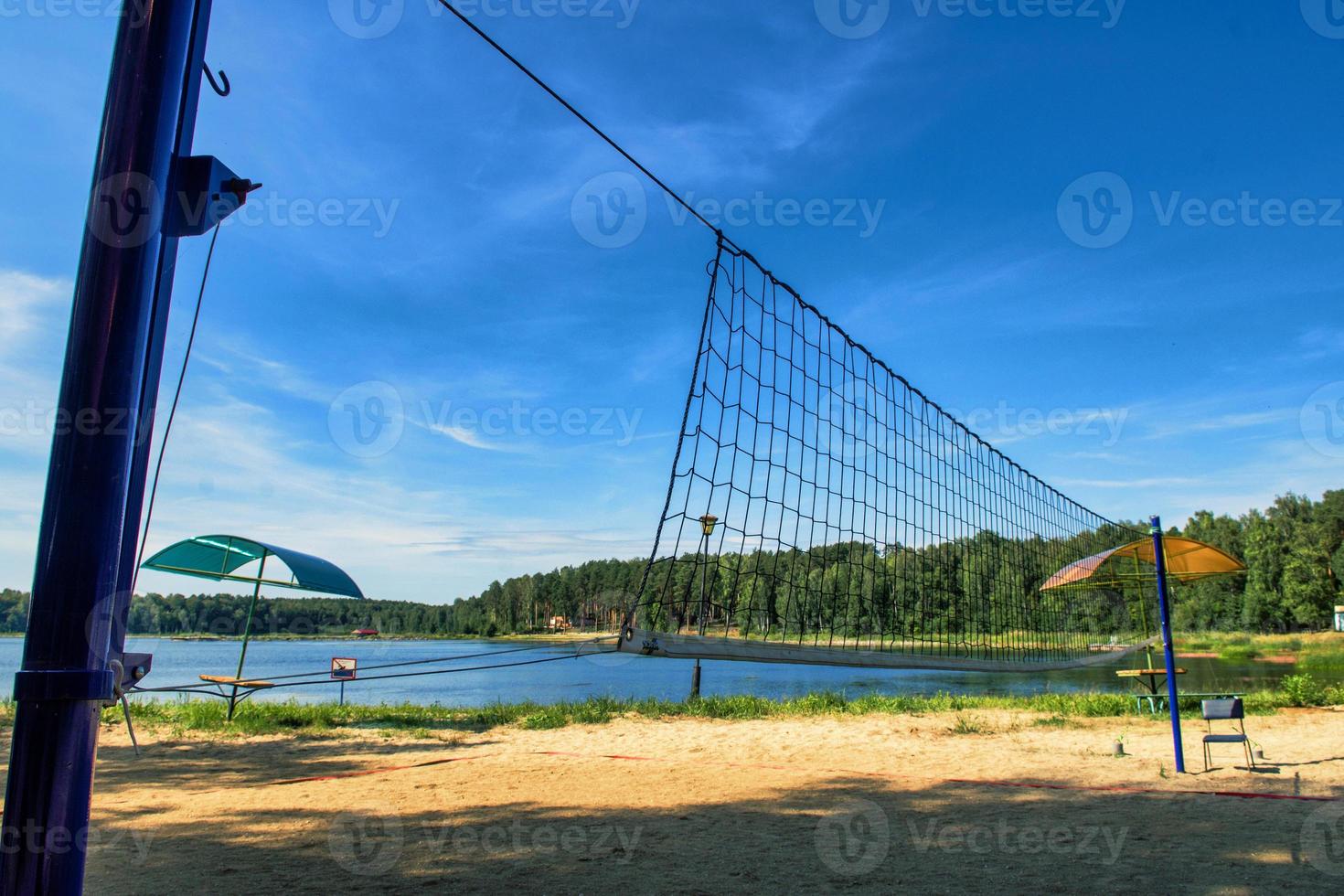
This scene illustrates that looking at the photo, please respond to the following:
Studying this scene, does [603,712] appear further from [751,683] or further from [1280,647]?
[1280,647]

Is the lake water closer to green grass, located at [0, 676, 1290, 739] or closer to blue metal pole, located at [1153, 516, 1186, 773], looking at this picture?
green grass, located at [0, 676, 1290, 739]

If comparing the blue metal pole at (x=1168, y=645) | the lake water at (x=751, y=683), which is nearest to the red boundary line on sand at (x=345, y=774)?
the blue metal pole at (x=1168, y=645)

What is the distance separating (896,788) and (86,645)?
Answer: 5800mm

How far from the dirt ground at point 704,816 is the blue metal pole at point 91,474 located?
264 centimetres

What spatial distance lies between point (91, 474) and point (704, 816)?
450 centimetres

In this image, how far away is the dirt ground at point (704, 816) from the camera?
12.4 ft

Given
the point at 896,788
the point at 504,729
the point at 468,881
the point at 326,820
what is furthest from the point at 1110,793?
the point at 504,729

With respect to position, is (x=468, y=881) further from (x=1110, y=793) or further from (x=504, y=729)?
(x=504, y=729)

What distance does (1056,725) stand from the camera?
9.50m

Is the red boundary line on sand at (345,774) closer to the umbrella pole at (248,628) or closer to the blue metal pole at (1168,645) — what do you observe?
the umbrella pole at (248,628)

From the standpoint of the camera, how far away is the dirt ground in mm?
3789

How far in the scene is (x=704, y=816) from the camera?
508 cm

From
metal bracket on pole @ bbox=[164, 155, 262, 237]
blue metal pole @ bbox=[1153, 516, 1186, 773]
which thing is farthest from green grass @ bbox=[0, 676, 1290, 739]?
metal bracket on pole @ bbox=[164, 155, 262, 237]

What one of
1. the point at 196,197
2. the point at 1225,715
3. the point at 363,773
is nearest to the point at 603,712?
the point at 363,773
